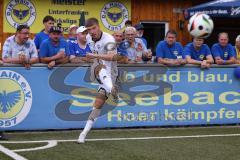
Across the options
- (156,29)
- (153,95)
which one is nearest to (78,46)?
(153,95)

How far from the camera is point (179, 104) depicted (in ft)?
35.2

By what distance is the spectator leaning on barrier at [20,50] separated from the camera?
9898 mm

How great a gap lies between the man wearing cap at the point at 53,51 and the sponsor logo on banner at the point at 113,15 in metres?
8.28

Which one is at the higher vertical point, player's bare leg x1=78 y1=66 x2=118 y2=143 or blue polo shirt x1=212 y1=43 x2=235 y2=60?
blue polo shirt x1=212 y1=43 x2=235 y2=60

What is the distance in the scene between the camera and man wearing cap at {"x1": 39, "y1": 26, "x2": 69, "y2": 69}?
10078mm

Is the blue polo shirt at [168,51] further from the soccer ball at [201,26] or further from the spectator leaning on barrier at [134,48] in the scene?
the soccer ball at [201,26]

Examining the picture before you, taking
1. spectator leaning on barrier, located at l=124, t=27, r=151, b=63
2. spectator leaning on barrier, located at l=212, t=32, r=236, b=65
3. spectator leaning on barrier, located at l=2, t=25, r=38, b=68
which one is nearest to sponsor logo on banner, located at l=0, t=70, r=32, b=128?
spectator leaning on barrier, located at l=2, t=25, r=38, b=68

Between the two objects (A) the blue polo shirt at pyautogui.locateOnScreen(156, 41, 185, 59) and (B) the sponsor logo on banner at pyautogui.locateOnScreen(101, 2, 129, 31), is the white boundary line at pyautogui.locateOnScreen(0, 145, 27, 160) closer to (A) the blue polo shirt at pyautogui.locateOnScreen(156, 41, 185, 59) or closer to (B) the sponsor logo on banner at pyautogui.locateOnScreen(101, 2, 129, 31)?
(A) the blue polo shirt at pyautogui.locateOnScreen(156, 41, 185, 59)

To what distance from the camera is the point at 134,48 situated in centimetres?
1112

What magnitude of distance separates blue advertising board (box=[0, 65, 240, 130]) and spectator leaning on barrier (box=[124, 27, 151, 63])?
1.62 feet

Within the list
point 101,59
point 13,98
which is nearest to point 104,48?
point 101,59

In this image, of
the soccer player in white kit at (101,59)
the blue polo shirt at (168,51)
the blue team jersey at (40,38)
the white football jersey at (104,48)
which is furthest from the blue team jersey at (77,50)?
the soccer player in white kit at (101,59)

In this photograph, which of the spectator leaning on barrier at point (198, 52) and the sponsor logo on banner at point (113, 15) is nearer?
the spectator leaning on barrier at point (198, 52)

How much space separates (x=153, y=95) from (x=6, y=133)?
2.68 meters
